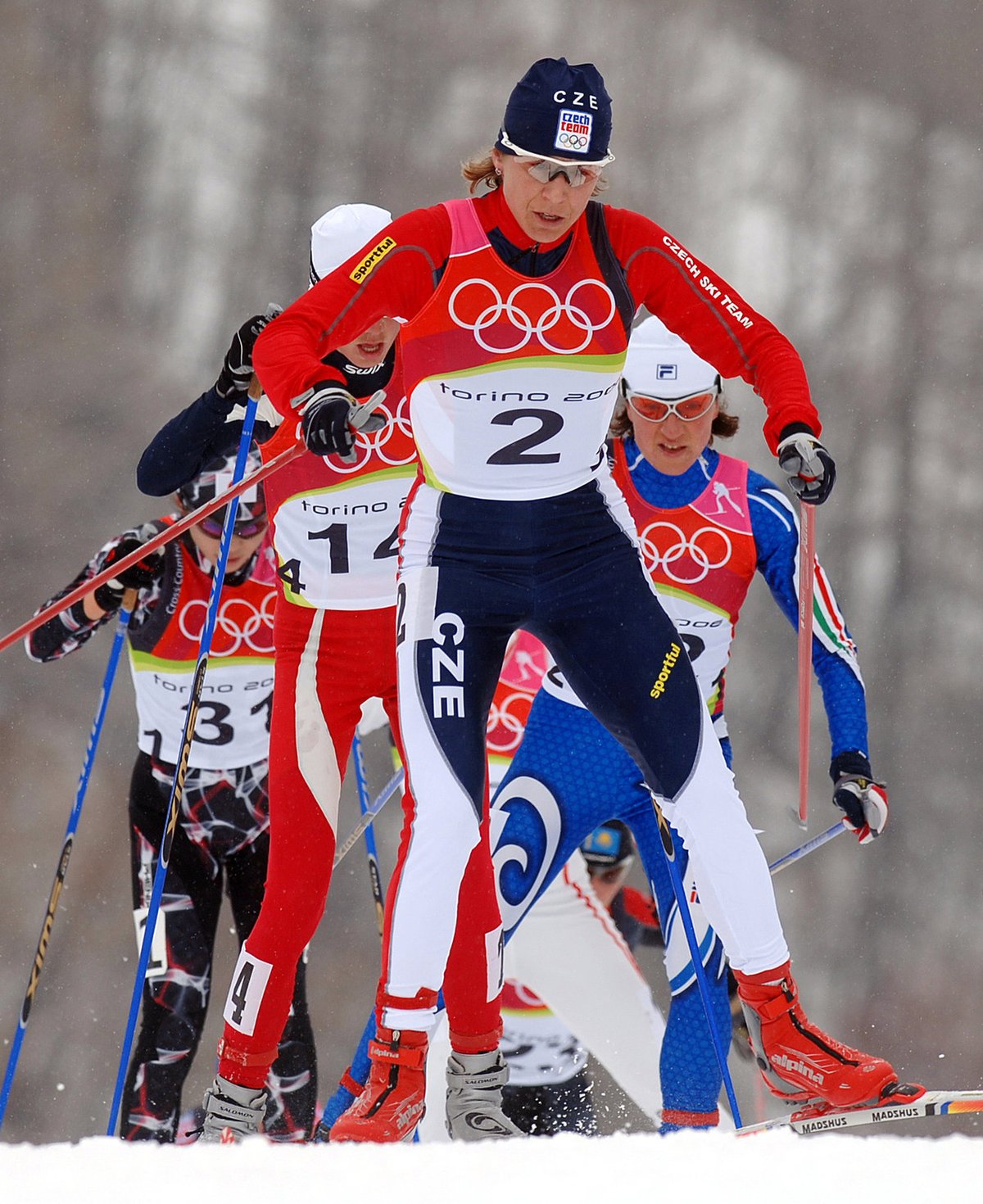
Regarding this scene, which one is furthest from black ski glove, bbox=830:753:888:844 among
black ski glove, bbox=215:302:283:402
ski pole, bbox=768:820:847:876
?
A: black ski glove, bbox=215:302:283:402

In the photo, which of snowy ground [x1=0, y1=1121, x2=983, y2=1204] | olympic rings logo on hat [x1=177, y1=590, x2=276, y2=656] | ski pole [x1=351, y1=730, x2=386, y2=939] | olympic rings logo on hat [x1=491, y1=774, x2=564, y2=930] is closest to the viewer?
snowy ground [x1=0, y1=1121, x2=983, y2=1204]

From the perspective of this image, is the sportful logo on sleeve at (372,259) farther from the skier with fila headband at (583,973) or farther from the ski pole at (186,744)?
the skier with fila headband at (583,973)

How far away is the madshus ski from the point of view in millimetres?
2348

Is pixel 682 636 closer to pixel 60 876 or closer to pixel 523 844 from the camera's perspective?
pixel 523 844

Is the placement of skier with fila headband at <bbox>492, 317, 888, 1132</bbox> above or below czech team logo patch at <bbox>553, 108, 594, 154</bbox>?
below

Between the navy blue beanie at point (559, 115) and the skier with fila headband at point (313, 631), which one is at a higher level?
the navy blue beanie at point (559, 115)

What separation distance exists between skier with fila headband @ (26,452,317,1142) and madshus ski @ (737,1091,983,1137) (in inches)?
63.7

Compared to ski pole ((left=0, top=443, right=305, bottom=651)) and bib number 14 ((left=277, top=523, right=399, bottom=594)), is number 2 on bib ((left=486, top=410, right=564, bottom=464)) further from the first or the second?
bib number 14 ((left=277, top=523, right=399, bottom=594))

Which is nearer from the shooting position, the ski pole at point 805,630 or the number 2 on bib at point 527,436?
the number 2 on bib at point 527,436

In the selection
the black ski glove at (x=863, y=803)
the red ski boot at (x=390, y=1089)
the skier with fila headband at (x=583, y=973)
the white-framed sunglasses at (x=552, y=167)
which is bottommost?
the skier with fila headband at (x=583, y=973)

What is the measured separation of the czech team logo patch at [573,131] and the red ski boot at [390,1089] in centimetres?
142

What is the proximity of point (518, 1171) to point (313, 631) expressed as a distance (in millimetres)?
1357

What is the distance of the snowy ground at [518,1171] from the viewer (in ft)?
6.17

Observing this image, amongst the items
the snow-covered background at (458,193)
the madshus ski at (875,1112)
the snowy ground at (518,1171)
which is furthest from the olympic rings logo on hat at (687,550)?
the snow-covered background at (458,193)
